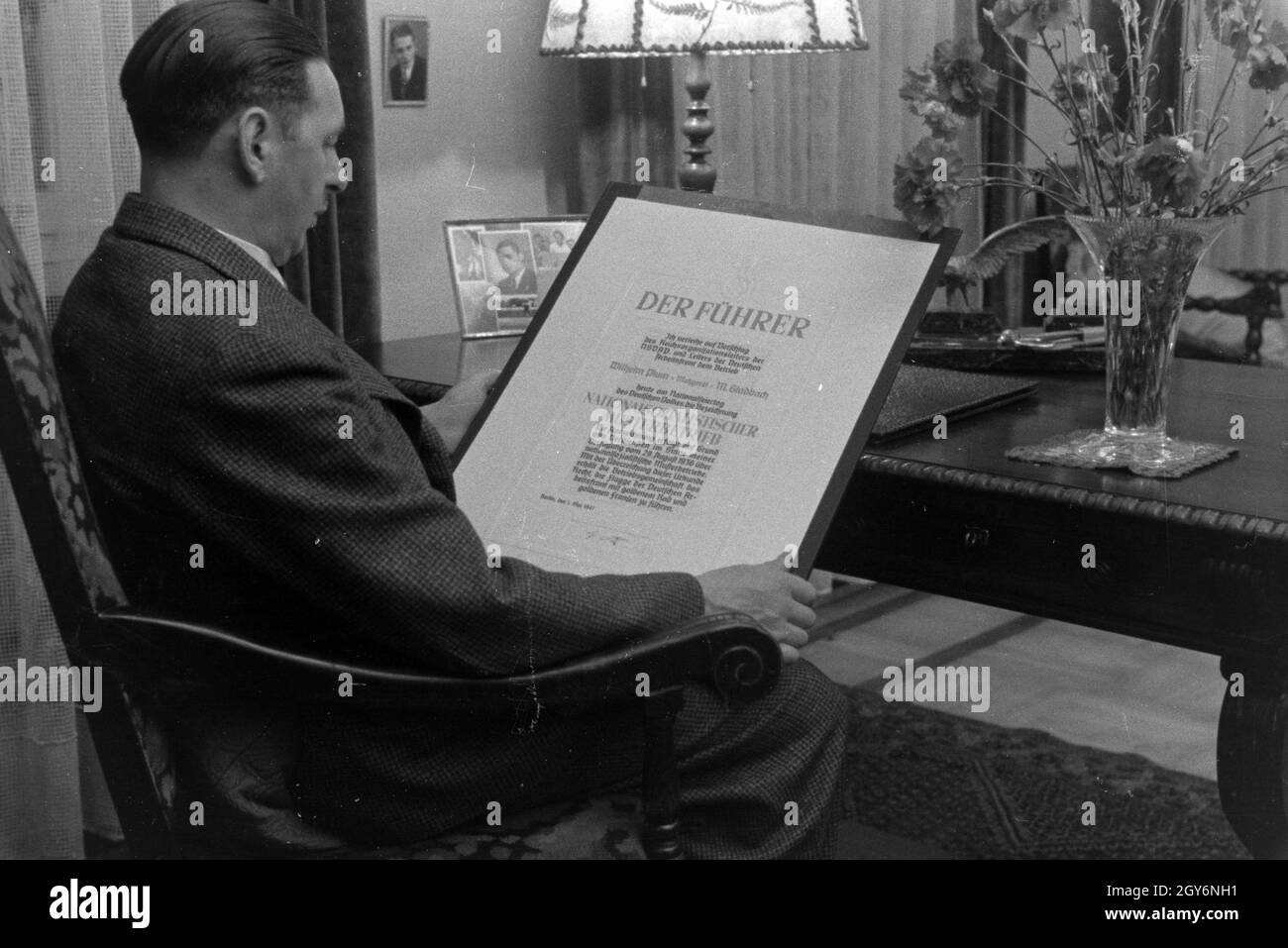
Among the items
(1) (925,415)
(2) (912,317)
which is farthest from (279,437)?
(1) (925,415)

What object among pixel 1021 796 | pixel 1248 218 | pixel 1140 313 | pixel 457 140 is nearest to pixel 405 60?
pixel 457 140

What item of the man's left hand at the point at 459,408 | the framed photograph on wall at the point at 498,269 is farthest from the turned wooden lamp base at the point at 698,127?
the man's left hand at the point at 459,408

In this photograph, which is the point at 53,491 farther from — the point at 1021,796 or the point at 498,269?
the point at 1021,796

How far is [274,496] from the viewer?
1.19 metres

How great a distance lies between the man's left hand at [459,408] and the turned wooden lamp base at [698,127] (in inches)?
27.9

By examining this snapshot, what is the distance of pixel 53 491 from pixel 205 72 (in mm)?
386

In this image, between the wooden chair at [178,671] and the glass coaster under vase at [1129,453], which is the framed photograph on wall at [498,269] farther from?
the wooden chair at [178,671]

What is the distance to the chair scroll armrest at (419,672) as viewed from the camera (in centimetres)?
117

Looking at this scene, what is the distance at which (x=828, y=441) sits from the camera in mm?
1456

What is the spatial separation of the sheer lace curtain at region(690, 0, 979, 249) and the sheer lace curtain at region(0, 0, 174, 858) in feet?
4.24

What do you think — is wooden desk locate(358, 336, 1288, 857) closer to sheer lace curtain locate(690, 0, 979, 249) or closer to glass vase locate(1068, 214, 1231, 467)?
glass vase locate(1068, 214, 1231, 467)

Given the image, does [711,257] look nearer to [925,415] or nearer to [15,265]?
[925,415]

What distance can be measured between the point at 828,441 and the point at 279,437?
0.54 metres
